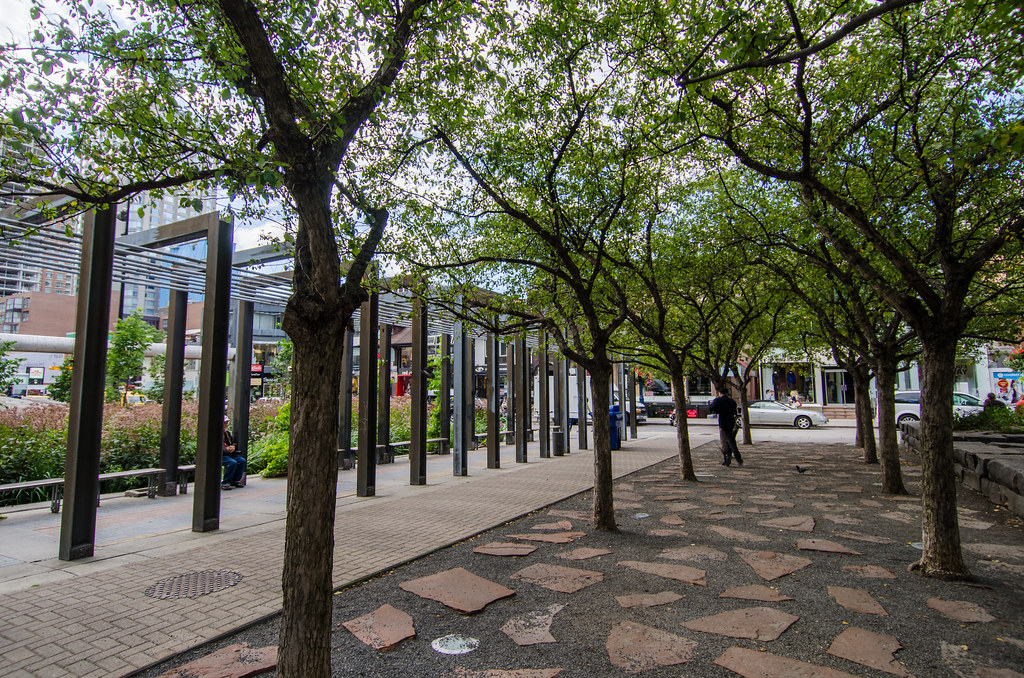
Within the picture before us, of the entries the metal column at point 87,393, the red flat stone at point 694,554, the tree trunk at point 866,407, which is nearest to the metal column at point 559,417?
the tree trunk at point 866,407

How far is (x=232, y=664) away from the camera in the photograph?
11.6 ft

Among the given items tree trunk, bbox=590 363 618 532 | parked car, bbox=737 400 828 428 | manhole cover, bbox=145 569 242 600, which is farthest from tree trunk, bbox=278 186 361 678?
parked car, bbox=737 400 828 428

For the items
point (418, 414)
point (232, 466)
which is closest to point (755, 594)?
point (418, 414)

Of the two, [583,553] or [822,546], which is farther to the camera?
[822,546]

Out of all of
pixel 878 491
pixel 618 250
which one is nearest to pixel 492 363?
pixel 618 250

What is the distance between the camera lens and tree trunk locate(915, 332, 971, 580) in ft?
16.9

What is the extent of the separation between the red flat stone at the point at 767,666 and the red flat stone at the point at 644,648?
24 centimetres

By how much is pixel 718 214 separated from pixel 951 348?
5.29 meters

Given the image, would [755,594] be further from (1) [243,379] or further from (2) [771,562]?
(1) [243,379]

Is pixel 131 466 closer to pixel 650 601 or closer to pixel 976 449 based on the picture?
pixel 650 601

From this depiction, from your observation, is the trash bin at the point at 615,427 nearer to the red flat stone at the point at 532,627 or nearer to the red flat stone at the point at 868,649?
the red flat stone at the point at 532,627

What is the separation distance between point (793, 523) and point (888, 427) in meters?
3.45

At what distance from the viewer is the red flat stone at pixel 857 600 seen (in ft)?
14.4

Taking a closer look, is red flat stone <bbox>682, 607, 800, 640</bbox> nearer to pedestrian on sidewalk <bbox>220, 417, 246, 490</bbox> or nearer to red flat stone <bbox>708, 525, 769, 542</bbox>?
red flat stone <bbox>708, 525, 769, 542</bbox>
